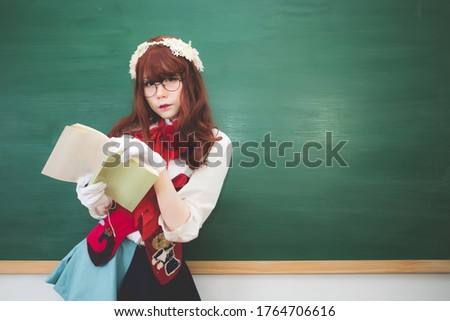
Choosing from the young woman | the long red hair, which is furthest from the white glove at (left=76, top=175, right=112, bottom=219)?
the long red hair

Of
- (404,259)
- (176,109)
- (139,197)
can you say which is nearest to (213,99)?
(176,109)

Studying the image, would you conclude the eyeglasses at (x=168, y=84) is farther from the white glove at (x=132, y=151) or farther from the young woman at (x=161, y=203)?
the white glove at (x=132, y=151)

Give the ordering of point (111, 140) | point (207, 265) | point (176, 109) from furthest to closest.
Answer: point (207, 265) → point (176, 109) → point (111, 140)

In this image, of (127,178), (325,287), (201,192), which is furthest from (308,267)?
(127,178)

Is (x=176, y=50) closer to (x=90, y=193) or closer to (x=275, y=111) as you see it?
(x=275, y=111)

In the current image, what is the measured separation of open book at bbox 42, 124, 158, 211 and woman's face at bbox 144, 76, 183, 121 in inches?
12.9

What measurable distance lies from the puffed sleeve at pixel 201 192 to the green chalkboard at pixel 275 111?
21cm

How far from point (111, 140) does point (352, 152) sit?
1048 millimetres

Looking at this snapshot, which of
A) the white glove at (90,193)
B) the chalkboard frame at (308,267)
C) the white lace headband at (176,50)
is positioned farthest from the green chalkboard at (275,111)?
the white glove at (90,193)

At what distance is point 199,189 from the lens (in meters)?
1.35

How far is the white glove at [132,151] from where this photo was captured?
1194mm

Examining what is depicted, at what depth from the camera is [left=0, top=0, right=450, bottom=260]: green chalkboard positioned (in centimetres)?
162

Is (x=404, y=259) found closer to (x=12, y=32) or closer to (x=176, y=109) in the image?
(x=176, y=109)

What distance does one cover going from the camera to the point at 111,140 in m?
1.22
